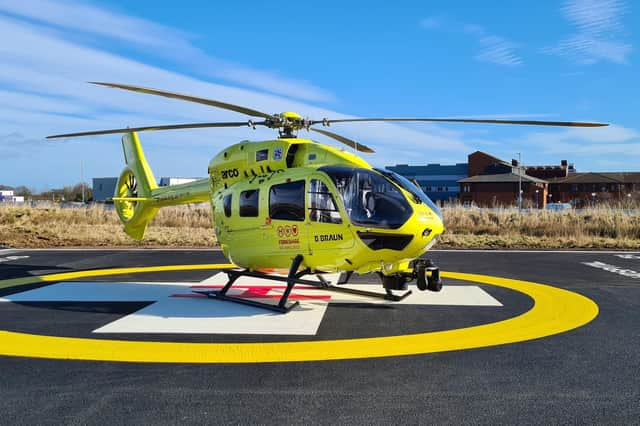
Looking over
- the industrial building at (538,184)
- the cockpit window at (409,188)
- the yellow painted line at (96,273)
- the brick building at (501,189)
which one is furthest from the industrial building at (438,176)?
the cockpit window at (409,188)

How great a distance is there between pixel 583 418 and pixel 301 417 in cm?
249

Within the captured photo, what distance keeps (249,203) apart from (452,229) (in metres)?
18.2

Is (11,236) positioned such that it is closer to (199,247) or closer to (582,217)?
(199,247)

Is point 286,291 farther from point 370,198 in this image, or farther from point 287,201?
point 370,198

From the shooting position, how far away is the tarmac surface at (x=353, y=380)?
4.36 m

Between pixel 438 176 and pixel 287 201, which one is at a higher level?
pixel 438 176

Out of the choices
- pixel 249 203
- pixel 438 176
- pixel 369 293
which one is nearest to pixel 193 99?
pixel 249 203

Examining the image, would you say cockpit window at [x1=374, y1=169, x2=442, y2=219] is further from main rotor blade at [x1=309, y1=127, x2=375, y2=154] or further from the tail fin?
the tail fin

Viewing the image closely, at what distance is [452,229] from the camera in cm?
2542

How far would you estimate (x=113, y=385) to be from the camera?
16.7 ft

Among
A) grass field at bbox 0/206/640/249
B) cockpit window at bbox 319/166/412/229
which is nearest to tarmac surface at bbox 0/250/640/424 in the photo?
cockpit window at bbox 319/166/412/229

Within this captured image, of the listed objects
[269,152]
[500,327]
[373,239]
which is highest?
[269,152]

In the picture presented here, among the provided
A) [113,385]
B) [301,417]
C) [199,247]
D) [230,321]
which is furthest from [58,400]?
[199,247]

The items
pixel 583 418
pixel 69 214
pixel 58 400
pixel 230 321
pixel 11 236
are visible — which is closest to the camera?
pixel 583 418
